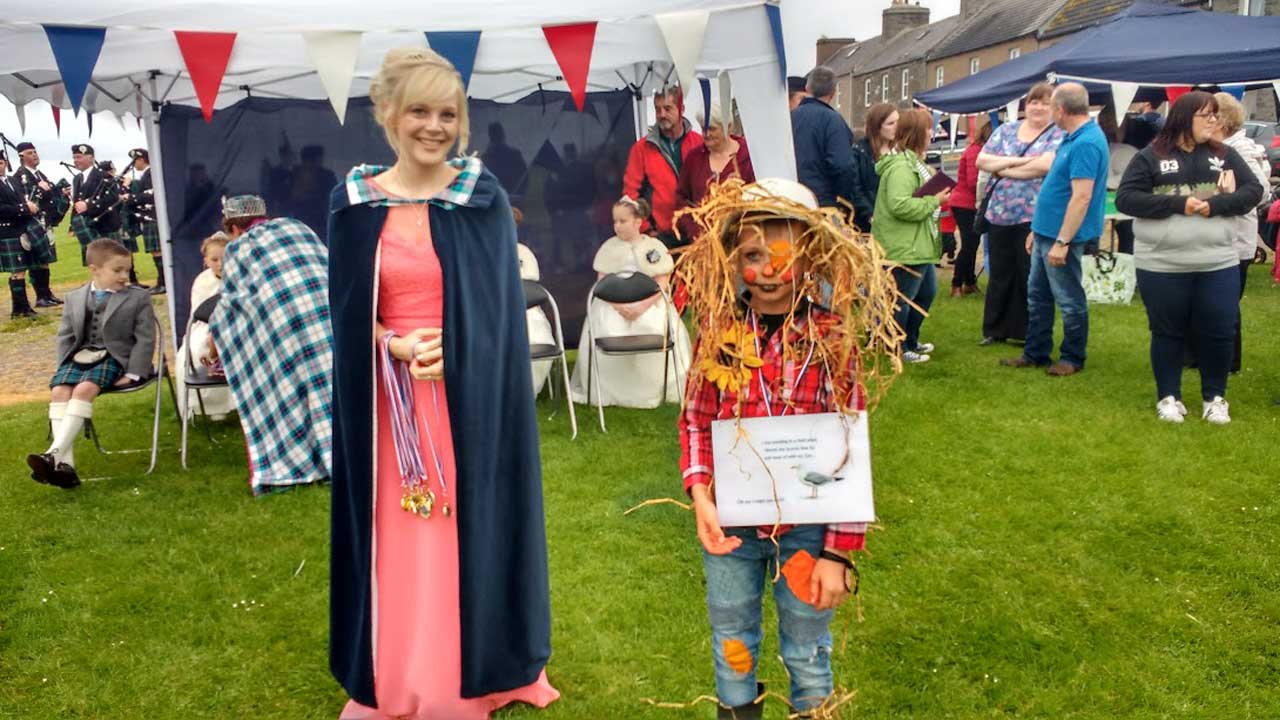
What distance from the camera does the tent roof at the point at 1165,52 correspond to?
8578 mm

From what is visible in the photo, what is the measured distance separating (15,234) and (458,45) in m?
9.18

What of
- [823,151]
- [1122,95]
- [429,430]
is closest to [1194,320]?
[823,151]

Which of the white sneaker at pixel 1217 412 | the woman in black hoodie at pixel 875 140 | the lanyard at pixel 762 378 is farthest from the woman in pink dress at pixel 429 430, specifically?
the woman in black hoodie at pixel 875 140

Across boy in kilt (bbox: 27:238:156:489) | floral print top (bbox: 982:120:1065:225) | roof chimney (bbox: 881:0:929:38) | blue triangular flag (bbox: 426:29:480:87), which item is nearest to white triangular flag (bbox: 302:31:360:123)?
blue triangular flag (bbox: 426:29:480:87)

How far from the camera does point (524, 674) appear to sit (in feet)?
9.71

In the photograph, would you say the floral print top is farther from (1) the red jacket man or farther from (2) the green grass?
(1) the red jacket man

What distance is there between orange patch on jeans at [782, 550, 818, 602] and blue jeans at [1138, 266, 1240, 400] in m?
4.24

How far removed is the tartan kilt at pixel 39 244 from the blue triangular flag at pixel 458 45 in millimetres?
9085

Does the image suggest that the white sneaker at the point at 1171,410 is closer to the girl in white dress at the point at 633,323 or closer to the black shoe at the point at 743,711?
the girl in white dress at the point at 633,323

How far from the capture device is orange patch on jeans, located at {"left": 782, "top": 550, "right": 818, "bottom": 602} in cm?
208

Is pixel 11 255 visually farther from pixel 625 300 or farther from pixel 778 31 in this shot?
pixel 778 31

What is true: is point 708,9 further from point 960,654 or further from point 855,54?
point 855,54

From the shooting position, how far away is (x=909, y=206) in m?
6.69

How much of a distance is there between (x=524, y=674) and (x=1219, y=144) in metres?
4.78
